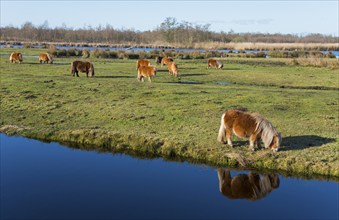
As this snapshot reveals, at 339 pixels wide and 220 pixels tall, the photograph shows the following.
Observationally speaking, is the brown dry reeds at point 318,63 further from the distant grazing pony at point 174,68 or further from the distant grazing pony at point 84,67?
the distant grazing pony at point 84,67

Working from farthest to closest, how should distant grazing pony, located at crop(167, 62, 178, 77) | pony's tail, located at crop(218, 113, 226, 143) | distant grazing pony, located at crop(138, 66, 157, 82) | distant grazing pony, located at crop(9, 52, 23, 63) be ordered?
distant grazing pony, located at crop(9, 52, 23, 63)
distant grazing pony, located at crop(167, 62, 178, 77)
distant grazing pony, located at crop(138, 66, 157, 82)
pony's tail, located at crop(218, 113, 226, 143)

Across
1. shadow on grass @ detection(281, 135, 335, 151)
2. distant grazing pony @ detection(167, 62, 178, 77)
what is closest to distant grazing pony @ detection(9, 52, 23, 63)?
distant grazing pony @ detection(167, 62, 178, 77)

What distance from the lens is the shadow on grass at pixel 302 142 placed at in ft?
43.0

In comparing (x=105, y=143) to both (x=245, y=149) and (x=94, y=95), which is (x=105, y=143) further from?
(x=94, y=95)

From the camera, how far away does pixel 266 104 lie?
758 inches

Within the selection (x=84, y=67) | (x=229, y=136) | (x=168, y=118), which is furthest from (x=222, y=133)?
(x=84, y=67)

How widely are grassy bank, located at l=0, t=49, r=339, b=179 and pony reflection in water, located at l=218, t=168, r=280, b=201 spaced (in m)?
0.65

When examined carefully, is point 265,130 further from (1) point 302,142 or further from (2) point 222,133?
(1) point 302,142

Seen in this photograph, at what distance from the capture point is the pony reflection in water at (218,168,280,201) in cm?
1005

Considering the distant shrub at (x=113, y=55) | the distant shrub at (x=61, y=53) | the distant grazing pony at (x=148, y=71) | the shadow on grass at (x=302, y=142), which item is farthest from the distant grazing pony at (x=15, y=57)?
the shadow on grass at (x=302, y=142)

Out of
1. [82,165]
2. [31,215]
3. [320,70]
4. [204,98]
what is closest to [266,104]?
[204,98]

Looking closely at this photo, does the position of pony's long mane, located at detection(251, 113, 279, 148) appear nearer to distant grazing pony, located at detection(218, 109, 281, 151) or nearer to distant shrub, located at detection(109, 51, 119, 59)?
distant grazing pony, located at detection(218, 109, 281, 151)

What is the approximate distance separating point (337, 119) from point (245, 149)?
6.14 meters

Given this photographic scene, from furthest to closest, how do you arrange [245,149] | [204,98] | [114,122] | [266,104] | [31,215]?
[204,98] → [266,104] → [114,122] → [245,149] → [31,215]
